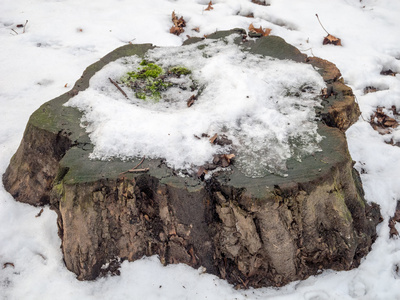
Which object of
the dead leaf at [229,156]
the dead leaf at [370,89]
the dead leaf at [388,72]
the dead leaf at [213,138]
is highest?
the dead leaf at [213,138]

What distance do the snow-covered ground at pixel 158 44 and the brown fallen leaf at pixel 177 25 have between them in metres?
0.11

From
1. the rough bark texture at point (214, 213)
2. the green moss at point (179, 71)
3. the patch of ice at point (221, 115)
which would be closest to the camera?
the rough bark texture at point (214, 213)

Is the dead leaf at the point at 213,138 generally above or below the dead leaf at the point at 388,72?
above

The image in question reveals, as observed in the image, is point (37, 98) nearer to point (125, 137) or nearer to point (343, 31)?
point (125, 137)

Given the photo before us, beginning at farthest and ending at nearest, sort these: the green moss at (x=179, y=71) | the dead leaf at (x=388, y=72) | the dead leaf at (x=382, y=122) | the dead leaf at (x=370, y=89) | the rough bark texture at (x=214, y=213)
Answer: the dead leaf at (x=388, y=72), the dead leaf at (x=370, y=89), the dead leaf at (x=382, y=122), the green moss at (x=179, y=71), the rough bark texture at (x=214, y=213)

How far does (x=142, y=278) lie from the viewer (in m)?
2.54

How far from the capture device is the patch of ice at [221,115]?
2404 mm

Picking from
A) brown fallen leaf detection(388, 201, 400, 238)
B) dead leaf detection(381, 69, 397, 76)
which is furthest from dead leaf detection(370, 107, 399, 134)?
brown fallen leaf detection(388, 201, 400, 238)

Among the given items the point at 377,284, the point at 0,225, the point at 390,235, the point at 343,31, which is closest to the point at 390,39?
the point at 343,31

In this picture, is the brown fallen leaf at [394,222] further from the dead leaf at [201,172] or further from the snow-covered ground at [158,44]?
the dead leaf at [201,172]

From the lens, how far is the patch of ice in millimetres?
2404

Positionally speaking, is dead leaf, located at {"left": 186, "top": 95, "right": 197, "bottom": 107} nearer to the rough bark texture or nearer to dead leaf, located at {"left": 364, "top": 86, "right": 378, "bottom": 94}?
the rough bark texture

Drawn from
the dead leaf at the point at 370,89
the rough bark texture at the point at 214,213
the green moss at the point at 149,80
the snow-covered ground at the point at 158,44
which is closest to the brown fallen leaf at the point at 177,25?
the snow-covered ground at the point at 158,44

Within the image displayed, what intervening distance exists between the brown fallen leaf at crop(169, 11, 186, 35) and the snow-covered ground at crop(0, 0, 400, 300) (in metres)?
0.11
